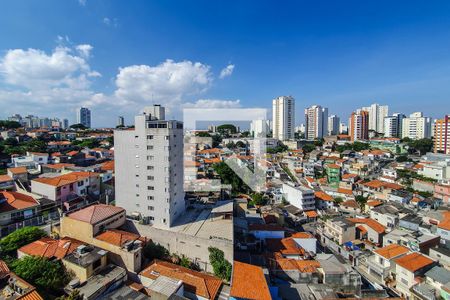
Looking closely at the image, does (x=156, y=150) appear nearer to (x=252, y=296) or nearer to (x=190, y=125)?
(x=190, y=125)

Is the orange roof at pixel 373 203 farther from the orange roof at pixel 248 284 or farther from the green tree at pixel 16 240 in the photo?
the green tree at pixel 16 240

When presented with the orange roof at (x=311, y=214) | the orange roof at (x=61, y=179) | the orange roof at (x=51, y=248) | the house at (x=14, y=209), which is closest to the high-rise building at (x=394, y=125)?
the orange roof at (x=311, y=214)

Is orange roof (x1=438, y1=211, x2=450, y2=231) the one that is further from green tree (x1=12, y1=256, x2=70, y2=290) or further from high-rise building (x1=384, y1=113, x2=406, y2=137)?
high-rise building (x1=384, y1=113, x2=406, y2=137)

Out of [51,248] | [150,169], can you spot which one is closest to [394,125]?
[150,169]

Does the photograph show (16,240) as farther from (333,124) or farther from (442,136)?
(333,124)

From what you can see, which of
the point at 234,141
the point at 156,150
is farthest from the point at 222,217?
the point at 234,141

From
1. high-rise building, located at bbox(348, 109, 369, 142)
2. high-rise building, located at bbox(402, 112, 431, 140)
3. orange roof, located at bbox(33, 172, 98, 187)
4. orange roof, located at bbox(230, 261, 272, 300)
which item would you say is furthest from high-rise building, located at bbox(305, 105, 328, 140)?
orange roof, located at bbox(230, 261, 272, 300)
